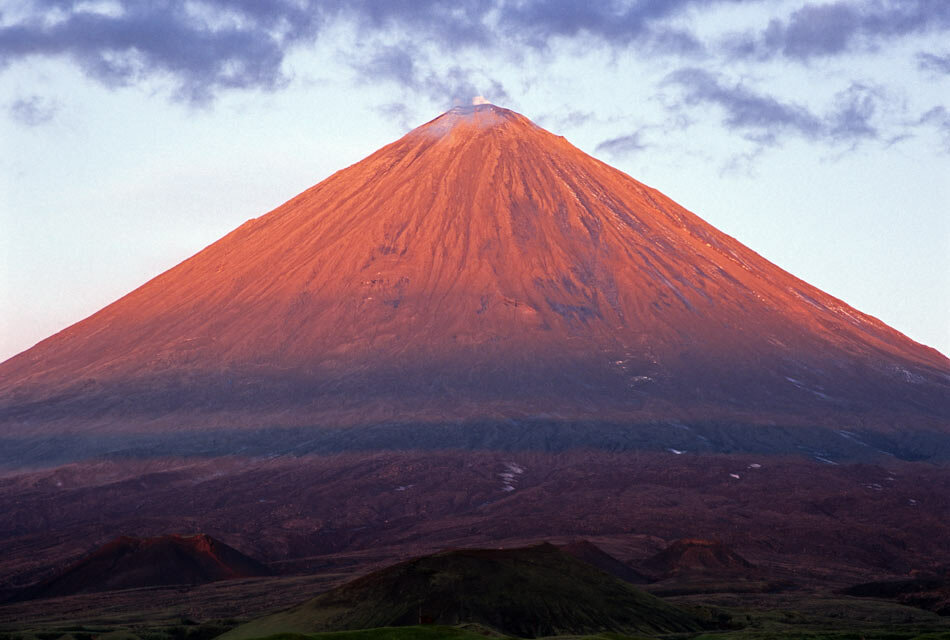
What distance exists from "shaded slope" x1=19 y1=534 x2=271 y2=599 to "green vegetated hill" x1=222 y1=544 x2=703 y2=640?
3235 cm

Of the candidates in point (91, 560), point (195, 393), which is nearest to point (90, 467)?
point (195, 393)

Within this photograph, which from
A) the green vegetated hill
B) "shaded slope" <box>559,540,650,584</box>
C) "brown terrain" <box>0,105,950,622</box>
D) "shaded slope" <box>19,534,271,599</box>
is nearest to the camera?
the green vegetated hill

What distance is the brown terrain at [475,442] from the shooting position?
112750 millimetres

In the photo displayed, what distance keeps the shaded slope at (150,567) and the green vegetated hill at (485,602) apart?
32352 millimetres

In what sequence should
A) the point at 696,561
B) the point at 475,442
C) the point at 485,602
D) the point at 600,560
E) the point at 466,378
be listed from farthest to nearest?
the point at 466,378
the point at 475,442
the point at 696,561
the point at 600,560
the point at 485,602

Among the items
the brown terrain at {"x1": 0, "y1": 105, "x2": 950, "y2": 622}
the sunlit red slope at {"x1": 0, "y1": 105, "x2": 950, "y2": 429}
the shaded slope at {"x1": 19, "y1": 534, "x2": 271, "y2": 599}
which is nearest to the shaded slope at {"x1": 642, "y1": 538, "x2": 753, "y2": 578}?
the brown terrain at {"x1": 0, "y1": 105, "x2": 950, "y2": 622}

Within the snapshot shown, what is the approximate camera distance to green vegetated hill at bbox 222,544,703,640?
56.8m

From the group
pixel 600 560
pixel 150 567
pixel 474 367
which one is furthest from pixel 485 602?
pixel 474 367

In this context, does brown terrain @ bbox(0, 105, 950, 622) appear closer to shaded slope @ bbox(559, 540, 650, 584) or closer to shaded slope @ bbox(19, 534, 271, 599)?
shaded slope @ bbox(559, 540, 650, 584)

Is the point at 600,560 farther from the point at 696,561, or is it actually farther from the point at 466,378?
the point at 466,378

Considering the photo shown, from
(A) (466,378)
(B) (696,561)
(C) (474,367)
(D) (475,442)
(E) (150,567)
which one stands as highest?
(C) (474,367)

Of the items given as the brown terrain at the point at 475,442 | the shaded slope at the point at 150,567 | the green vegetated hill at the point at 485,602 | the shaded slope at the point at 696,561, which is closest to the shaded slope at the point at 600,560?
the brown terrain at the point at 475,442

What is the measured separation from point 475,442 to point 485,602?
9774cm

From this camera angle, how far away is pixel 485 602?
57.7m
